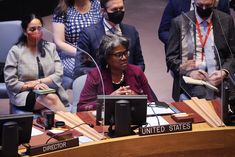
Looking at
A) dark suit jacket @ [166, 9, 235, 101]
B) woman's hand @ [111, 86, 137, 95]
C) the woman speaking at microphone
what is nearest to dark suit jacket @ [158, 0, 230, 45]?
dark suit jacket @ [166, 9, 235, 101]

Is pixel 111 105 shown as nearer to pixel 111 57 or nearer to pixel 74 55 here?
pixel 111 57

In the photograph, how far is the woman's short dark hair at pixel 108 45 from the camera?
11.5 feet

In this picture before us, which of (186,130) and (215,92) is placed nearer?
(186,130)

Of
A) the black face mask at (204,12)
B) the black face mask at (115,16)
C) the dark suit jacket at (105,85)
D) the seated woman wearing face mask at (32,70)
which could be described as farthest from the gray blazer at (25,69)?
the black face mask at (204,12)

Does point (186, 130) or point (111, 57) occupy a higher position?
point (111, 57)

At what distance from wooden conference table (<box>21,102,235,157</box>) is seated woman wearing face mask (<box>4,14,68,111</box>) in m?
1.06

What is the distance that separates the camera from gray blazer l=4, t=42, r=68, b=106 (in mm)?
3809

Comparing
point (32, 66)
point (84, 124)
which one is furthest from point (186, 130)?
point (32, 66)

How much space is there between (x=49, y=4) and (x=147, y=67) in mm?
3455

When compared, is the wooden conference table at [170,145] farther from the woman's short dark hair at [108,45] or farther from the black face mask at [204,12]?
the black face mask at [204,12]

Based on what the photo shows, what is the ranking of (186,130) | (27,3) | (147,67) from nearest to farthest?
(186,130), (147,67), (27,3)

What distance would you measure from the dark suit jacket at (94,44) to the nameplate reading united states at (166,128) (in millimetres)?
1203

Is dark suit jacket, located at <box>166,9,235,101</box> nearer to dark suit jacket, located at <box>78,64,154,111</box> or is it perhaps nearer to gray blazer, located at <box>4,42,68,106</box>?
dark suit jacket, located at <box>78,64,154,111</box>

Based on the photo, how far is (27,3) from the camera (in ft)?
28.2
